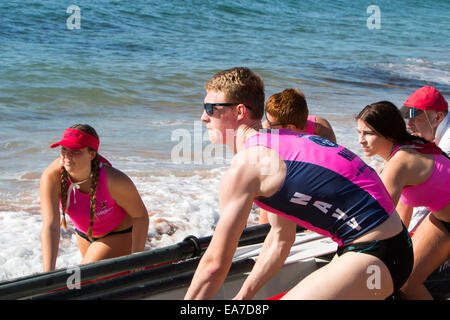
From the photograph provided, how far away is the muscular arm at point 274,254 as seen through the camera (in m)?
2.54

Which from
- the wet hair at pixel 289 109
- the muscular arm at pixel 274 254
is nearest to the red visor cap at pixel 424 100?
the wet hair at pixel 289 109

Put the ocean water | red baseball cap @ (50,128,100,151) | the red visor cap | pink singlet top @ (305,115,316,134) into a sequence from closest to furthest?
red baseball cap @ (50,128,100,151) → the red visor cap → pink singlet top @ (305,115,316,134) → the ocean water

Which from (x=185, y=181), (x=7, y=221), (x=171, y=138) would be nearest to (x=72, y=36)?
(x=171, y=138)

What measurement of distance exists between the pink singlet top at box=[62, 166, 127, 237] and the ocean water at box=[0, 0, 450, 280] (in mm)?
1564

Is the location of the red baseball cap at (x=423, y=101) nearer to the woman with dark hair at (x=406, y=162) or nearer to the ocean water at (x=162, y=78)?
the woman with dark hair at (x=406, y=162)

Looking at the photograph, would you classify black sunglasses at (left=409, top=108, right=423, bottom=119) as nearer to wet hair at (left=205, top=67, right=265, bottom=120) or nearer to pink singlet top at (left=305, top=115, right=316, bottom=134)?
pink singlet top at (left=305, top=115, right=316, bottom=134)

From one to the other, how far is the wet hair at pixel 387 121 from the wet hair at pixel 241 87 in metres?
0.89

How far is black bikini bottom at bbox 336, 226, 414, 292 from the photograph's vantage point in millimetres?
2080

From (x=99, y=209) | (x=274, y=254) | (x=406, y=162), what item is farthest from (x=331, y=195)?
(x=99, y=209)

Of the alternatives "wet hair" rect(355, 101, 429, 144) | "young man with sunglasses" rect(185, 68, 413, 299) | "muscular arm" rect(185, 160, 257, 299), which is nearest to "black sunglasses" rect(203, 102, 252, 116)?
"young man with sunglasses" rect(185, 68, 413, 299)

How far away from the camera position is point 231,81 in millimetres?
2178

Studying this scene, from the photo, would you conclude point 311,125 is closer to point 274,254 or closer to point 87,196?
point 87,196

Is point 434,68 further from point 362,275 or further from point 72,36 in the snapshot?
point 362,275
